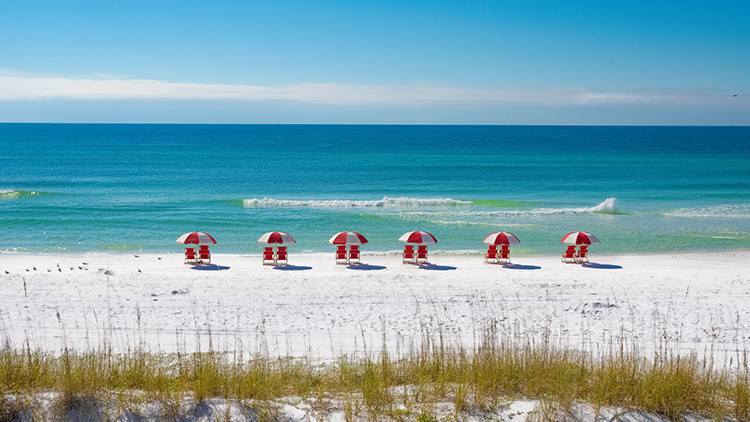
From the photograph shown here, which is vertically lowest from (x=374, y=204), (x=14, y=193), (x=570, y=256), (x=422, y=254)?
(x=570, y=256)

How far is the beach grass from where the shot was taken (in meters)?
5.39

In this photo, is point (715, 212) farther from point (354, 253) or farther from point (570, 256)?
point (354, 253)

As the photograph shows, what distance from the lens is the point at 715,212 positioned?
101 feet

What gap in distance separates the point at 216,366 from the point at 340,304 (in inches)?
289

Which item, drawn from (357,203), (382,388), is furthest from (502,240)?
(357,203)

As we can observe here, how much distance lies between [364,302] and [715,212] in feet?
82.2

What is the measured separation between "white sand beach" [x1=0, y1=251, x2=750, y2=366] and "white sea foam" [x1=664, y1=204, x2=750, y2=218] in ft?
31.8

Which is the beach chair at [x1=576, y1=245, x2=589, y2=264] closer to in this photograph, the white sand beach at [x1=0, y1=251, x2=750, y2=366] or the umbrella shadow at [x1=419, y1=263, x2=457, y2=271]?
the white sand beach at [x1=0, y1=251, x2=750, y2=366]

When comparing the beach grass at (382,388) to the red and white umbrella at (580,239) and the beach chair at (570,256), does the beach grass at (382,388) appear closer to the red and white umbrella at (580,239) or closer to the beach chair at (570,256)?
the red and white umbrella at (580,239)

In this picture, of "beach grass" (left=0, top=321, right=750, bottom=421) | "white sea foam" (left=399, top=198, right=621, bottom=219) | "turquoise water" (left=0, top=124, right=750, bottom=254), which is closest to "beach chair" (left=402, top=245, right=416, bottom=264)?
"turquoise water" (left=0, top=124, right=750, bottom=254)

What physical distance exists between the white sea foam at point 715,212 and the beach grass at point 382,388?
26624mm

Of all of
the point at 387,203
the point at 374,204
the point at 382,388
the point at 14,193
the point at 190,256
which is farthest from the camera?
the point at 14,193

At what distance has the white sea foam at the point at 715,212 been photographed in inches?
1171

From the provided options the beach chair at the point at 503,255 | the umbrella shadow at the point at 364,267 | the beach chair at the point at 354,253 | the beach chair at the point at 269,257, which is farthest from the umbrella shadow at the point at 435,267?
the beach chair at the point at 269,257
